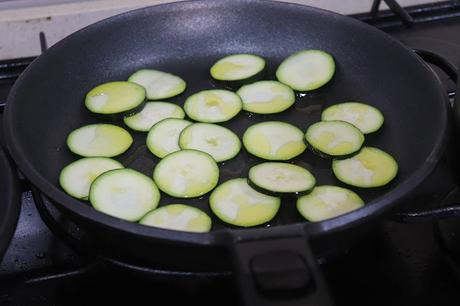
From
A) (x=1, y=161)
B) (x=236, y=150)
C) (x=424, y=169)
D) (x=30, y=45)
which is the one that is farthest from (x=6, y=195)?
(x=30, y=45)

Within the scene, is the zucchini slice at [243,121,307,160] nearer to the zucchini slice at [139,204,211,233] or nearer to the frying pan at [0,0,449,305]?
the frying pan at [0,0,449,305]

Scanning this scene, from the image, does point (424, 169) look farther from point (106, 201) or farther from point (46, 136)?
point (46, 136)

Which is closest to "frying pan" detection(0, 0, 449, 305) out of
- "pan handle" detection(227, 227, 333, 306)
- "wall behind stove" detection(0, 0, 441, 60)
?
"pan handle" detection(227, 227, 333, 306)

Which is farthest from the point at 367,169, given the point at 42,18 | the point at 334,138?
the point at 42,18

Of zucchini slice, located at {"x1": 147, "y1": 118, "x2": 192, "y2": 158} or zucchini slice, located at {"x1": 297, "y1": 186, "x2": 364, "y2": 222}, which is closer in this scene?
zucchini slice, located at {"x1": 297, "y1": 186, "x2": 364, "y2": 222}

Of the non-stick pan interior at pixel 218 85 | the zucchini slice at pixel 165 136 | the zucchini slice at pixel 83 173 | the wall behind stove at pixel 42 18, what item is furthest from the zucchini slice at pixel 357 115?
the wall behind stove at pixel 42 18

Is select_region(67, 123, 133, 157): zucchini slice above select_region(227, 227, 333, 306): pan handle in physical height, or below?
below

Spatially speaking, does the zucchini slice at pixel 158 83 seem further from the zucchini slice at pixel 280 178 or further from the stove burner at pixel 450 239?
the stove burner at pixel 450 239
